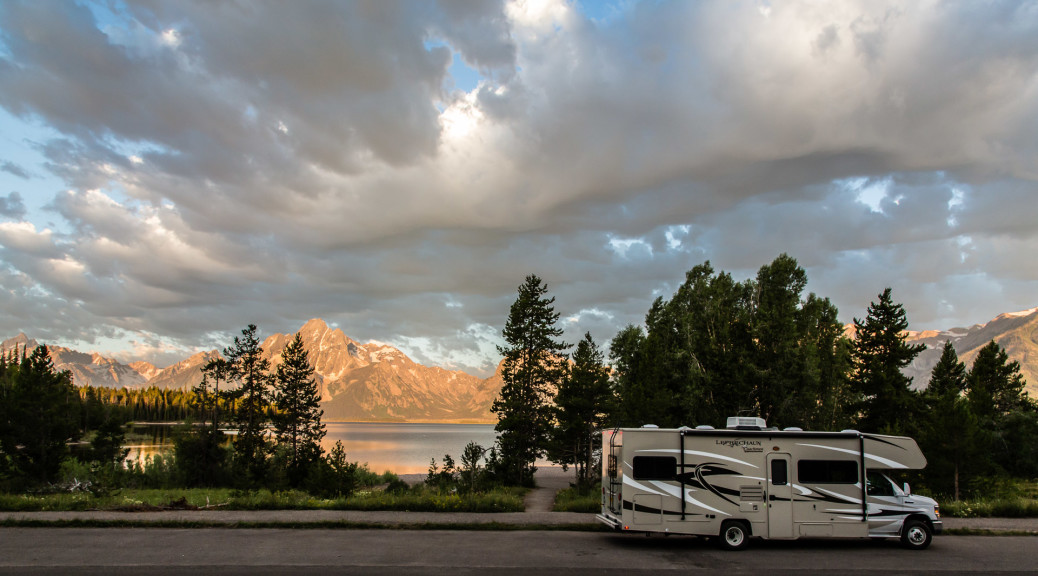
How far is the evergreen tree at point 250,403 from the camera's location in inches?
1727

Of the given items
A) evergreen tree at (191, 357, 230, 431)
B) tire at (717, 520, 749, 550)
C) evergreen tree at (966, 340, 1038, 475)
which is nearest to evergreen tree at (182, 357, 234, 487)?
evergreen tree at (191, 357, 230, 431)

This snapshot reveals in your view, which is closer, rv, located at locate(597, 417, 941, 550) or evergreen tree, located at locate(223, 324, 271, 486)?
rv, located at locate(597, 417, 941, 550)

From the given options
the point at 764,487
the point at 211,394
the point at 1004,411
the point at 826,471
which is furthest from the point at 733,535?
the point at 1004,411

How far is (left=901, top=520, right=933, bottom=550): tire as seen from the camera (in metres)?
15.7

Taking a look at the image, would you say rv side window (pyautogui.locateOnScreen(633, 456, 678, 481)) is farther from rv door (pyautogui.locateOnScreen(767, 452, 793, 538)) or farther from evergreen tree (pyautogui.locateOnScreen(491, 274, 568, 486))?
evergreen tree (pyautogui.locateOnScreen(491, 274, 568, 486))

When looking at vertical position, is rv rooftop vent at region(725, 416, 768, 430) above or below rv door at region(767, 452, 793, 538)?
above

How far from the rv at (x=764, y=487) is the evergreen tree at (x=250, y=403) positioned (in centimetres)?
3529

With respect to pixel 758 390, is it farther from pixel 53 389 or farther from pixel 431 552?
pixel 53 389

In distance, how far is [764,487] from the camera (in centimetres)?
1569

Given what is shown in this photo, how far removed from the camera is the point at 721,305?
45562 mm

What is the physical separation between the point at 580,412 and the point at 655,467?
21.5 meters

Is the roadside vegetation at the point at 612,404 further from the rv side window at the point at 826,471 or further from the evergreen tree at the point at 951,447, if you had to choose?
the rv side window at the point at 826,471

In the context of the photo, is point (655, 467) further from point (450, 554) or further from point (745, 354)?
point (745, 354)

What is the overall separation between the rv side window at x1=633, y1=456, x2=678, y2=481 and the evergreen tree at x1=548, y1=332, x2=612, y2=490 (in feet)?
67.4
